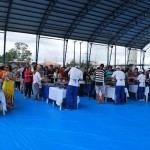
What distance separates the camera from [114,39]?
2350cm

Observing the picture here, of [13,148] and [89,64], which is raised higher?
[89,64]

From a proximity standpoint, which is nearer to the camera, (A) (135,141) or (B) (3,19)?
(A) (135,141)

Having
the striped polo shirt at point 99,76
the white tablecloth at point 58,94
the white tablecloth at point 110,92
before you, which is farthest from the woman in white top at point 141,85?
the white tablecloth at point 58,94

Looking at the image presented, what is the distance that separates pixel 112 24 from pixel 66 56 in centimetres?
530

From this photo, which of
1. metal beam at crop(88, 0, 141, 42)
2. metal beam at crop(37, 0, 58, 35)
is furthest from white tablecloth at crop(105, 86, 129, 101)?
metal beam at crop(88, 0, 141, 42)

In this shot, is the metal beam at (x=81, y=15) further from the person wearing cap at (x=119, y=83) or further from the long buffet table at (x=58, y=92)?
the person wearing cap at (x=119, y=83)

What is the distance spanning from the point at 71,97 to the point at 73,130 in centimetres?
241

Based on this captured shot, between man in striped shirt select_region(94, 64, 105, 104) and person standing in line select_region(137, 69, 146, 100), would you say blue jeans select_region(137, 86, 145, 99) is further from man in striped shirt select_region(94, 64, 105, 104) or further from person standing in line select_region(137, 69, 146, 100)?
man in striped shirt select_region(94, 64, 105, 104)

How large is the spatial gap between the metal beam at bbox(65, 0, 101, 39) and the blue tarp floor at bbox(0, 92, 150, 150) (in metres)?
12.1

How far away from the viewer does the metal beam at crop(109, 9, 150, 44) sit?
2039cm

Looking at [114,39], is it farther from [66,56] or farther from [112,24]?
[66,56]

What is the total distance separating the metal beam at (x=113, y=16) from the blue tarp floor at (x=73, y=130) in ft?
44.2

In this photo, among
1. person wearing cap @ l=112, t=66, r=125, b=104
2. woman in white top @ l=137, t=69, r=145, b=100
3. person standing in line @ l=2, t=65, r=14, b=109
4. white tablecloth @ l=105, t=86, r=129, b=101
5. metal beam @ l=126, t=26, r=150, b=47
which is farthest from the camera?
metal beam @ l=126, t=26, r=150, b=47

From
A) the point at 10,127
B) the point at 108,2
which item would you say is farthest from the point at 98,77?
the point at 108,2
